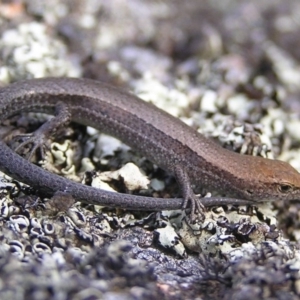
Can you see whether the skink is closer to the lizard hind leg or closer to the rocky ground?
the lizard hind leg

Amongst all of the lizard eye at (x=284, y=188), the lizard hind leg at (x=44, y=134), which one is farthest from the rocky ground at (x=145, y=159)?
the lizard eye at (x=284, y=188)

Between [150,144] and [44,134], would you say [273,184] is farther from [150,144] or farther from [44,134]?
[44,134]

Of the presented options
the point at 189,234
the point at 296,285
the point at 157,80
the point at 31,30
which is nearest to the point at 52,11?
the point at 31,30

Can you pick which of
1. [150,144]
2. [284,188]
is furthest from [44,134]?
[284,188]

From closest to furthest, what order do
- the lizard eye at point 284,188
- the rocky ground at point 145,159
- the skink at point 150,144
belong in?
the rocky ground at point 145,159 < the skink at point 150,144 < the lizard eye at point 284,188

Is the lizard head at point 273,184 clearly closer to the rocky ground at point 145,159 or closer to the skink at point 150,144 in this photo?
the skink at point 150,144

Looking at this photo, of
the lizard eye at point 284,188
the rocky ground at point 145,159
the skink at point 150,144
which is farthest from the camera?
the lizard eye at point 284,188
